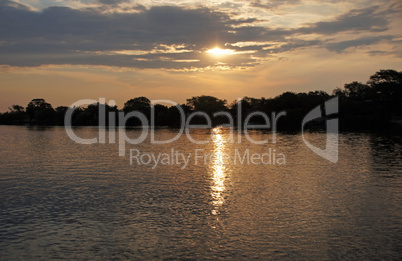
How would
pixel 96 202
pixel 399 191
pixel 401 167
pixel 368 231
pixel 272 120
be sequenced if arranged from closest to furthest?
pixel 368 231
pixel 96 202
pixel 399 191
pixel 401 167
pixel 272 120

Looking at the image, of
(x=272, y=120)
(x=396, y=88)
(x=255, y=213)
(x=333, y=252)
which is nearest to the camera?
(x=333, y=252)

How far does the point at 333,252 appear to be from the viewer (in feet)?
41.7

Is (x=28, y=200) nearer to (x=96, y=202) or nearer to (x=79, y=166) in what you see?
(x=96, y=202)

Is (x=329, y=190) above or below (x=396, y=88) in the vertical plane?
below

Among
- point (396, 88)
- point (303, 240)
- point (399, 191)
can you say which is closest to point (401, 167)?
point (399, 191)

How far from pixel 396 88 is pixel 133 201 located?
121220mm

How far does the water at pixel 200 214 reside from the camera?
42.4 feet

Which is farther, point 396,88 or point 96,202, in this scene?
point 396,88

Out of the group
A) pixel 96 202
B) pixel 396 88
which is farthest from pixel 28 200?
pixel 396 88

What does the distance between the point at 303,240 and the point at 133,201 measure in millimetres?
9172

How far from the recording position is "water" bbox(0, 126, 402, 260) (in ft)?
42.4

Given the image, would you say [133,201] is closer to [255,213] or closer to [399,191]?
[255,213]

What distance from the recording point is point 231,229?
593 inches

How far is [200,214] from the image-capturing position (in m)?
17.1
